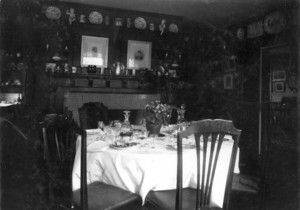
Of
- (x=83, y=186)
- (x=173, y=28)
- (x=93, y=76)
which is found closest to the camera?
(x=83, y=186)

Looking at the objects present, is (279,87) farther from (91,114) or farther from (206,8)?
(91,114)

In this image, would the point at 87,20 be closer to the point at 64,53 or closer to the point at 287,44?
the point at 64,53

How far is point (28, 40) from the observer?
4750mm

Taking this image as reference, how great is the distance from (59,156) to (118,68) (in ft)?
11.7

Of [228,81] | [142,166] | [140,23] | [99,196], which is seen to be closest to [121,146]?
[142,166]

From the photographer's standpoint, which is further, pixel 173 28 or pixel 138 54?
pixel 173 28

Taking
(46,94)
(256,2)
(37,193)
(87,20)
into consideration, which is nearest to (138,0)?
(87,20)

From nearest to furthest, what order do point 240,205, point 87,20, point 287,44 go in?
1. point 240,205
2. point 287,44
3. point 87,20

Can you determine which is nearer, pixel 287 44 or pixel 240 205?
pixel 240 205

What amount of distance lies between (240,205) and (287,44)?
2.74m

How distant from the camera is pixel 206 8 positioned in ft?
15.0

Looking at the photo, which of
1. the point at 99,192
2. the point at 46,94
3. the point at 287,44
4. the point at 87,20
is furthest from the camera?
the point at 87,20

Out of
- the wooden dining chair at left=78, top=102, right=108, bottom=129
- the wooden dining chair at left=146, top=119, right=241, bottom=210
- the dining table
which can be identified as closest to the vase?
the dining table

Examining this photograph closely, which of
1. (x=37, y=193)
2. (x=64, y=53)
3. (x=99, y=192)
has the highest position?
(x=64, y=53)
